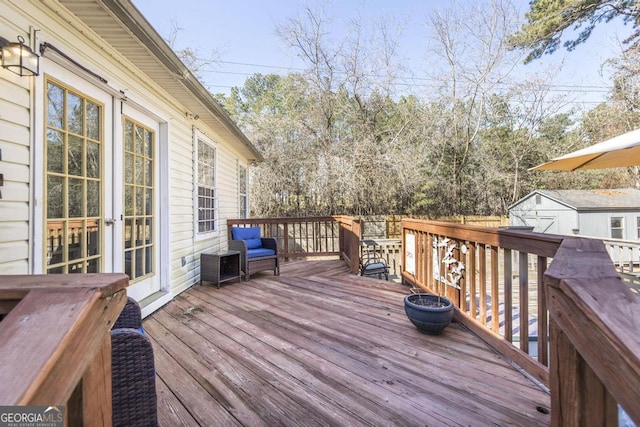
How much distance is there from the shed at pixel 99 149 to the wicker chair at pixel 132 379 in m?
1.26

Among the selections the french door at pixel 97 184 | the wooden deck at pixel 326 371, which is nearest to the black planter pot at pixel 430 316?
the wooden deck at pixel 326 371

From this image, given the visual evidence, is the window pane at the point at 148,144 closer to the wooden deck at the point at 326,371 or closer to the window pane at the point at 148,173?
the window pane at the point at 148,173

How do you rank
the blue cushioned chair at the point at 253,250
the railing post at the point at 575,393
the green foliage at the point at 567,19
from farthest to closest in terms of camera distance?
the green foliage at the point at 567,19 → the blue cushioned chair at the point at 253,250 → the railing post at the point at 575,393

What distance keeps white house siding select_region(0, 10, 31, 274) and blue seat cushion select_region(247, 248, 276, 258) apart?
113 inches

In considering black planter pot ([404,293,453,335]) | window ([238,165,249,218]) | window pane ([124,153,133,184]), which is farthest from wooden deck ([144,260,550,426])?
window ([238,165,249,218])

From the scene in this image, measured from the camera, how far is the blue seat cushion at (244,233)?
4.87 metres

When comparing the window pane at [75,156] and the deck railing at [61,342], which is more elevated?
the window pane at [75,156]

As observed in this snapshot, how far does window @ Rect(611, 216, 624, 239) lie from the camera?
9.27 meters

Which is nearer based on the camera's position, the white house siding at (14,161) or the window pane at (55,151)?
the white house siding at (14,161)

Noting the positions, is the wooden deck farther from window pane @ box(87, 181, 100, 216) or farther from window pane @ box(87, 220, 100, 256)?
window pane @ box(87, 181, 100, 216)

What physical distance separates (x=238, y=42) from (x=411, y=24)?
19.0 ft

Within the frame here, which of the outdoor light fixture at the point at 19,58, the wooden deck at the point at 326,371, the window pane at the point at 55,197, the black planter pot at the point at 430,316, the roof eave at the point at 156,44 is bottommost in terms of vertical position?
the wooden deck at the point at 326,371

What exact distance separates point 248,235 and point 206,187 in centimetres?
108

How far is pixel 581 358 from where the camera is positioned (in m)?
0.72
